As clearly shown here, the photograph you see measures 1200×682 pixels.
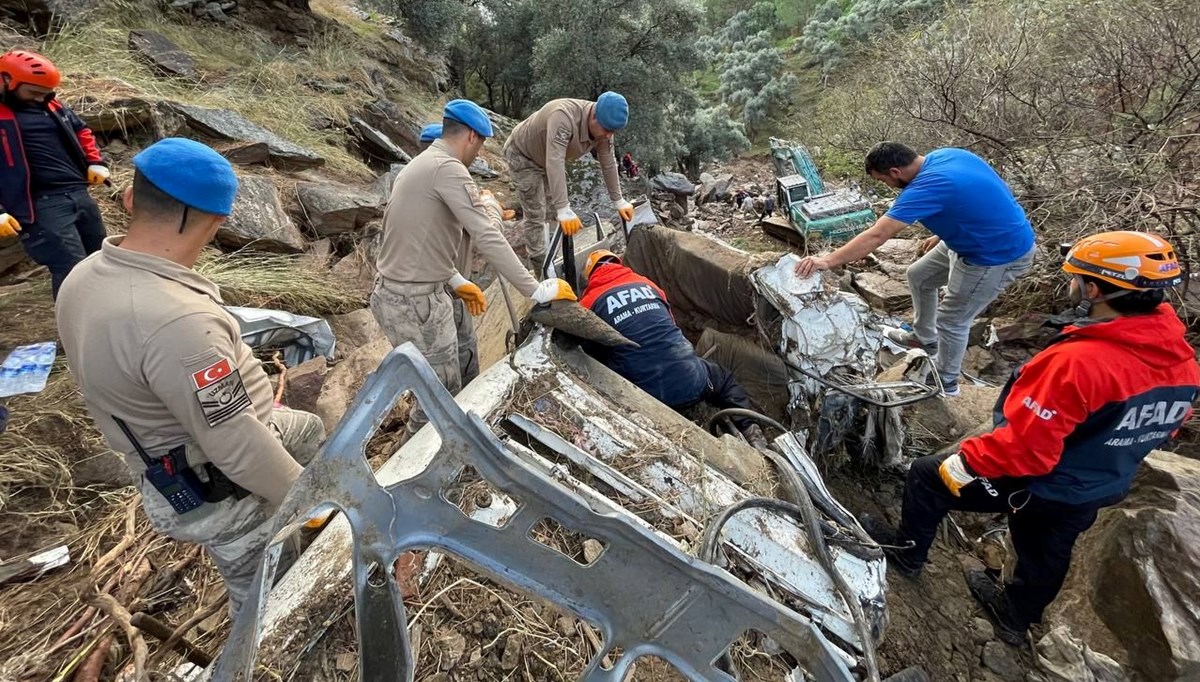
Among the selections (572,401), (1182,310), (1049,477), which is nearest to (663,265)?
(572,401)

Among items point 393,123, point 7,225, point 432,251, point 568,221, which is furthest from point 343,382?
point 393,123

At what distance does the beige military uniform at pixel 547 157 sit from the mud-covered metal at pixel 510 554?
319 centimetres

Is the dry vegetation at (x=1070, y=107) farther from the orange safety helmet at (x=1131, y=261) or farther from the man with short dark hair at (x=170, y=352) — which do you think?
the man with short dark hair at (x=170, y=352)

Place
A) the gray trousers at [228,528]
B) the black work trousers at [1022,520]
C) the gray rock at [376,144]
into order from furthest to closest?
the gray rock at [376,144] → the black work trousers at [1022,520] → the gray trousers at [228,528]

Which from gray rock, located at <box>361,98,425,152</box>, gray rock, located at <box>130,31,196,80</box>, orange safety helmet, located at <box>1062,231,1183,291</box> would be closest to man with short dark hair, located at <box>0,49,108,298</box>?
gray rock, located at <box>130,31,196,80</box>

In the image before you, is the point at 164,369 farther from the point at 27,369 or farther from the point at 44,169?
the point at 44,169

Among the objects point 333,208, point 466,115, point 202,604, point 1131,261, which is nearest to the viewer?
point 1131,261

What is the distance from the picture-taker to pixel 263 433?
60.0 inches

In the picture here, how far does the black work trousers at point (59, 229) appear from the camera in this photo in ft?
10.7

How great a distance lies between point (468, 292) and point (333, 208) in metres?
3.28

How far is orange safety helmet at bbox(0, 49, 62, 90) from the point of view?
2994 millimetres

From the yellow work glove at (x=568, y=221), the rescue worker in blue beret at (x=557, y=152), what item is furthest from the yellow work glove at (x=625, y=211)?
the yellow work glove at (x=568, y=221)

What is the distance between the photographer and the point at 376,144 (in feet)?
23.8

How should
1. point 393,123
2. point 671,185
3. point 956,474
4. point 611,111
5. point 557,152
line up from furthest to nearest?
point 671,185 < point 393,123 < point 557,152 < point 611,111 < point 956,474
